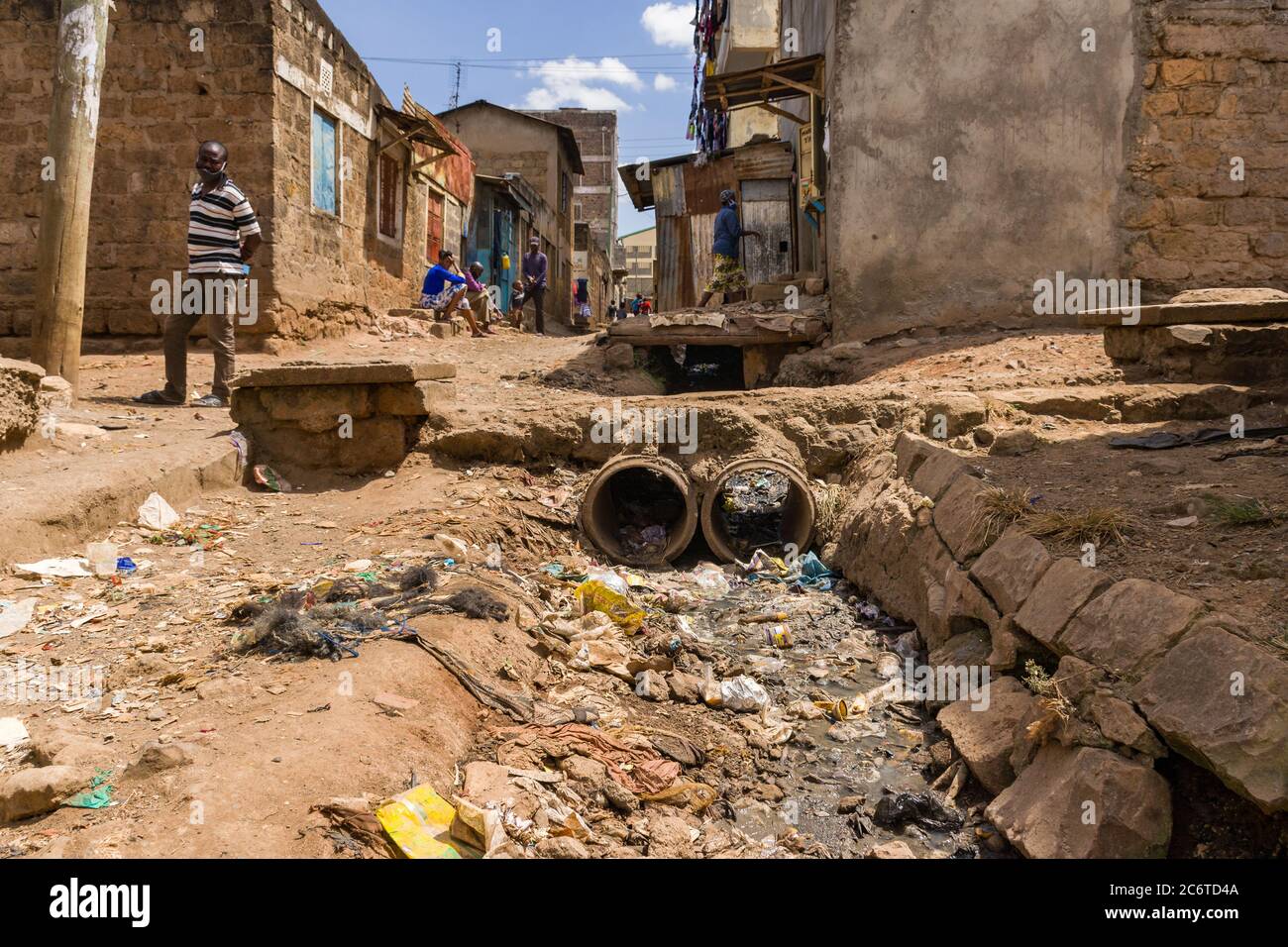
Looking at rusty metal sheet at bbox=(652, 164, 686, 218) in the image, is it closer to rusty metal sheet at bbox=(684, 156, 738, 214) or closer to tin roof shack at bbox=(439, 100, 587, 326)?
rusty metal sheet at bbox=(684, 156, 738, 214)

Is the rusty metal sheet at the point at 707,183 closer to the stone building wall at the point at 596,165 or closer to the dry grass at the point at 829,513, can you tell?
the dry grass at the point at 829,513

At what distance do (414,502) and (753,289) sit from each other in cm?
647

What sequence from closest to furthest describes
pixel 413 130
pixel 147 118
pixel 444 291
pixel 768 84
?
1. pixel 147 118
2. pixel 768 84
3. pixel 413 130
4. pixel 444 291

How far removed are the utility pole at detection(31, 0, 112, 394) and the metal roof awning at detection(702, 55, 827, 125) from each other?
651 cm

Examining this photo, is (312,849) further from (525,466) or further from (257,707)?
(525,466)

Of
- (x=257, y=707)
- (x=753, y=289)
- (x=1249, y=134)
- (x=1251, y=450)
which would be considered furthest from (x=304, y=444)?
(x=1249, y=134)

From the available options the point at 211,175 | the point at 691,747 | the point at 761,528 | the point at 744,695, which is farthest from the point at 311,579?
the point at 211,175

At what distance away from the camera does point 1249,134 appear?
8516 millimetres

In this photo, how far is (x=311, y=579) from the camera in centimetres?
420

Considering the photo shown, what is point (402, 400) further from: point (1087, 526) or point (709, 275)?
point (709, 275)

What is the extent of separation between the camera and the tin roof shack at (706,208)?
1401 cm

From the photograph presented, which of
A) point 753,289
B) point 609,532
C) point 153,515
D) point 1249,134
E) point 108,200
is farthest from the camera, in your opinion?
point 753,289

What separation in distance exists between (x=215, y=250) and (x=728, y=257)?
7.06m

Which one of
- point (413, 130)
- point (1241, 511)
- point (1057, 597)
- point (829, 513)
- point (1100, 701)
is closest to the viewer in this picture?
point (1100, 701)
